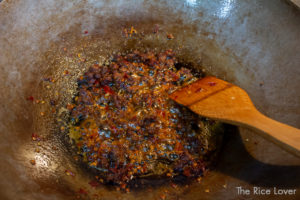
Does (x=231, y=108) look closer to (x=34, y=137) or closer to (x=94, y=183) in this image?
(x=94, y=183)

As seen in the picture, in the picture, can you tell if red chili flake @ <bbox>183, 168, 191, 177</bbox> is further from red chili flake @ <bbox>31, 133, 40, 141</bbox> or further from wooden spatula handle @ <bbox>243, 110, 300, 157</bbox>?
red chili flake @ <bbox>31, 133, 40, 141</bbox>

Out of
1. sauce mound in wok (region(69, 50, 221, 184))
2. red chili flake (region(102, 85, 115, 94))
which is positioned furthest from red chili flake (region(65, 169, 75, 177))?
red chili flake (region(102, 85, 115, 94))

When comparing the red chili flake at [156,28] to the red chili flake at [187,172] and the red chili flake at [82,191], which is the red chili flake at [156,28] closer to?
the red chili flake at [187,172]

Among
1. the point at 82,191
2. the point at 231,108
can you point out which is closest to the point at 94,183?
the point at 82,191

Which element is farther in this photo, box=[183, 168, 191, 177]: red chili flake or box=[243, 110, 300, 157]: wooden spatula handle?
box=[183, 168, 191, 177]: red chili flake

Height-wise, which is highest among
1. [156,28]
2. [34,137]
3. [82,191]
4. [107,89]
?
[156,28]

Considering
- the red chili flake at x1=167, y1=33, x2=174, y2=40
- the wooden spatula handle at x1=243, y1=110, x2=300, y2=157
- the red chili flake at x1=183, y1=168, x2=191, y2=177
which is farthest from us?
the red chili flake at x1=167, y1=33, x2=174, y2=40

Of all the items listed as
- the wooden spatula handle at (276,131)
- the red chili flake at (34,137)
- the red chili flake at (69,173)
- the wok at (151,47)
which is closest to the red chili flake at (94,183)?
the wok at (151,47)
